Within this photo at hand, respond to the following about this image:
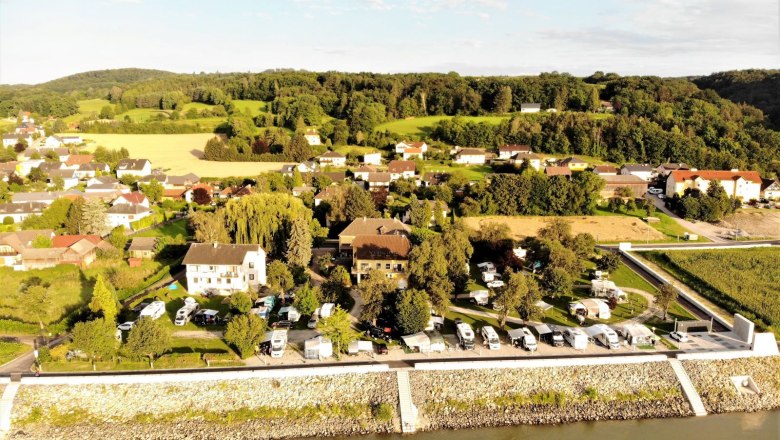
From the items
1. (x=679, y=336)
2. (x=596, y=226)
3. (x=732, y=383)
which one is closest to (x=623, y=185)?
Answer: (x=596, y=226)

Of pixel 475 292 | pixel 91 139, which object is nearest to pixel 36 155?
pixel 91 139

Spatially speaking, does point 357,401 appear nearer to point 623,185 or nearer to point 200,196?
point 200,196

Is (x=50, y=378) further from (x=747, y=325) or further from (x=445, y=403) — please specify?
(x=747, y=325)

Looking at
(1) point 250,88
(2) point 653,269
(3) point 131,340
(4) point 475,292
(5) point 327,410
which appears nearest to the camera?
(5) point 327,410

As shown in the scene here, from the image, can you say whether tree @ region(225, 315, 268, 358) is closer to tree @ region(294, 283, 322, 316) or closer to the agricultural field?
tree @ region(294, 283, 322, 316)

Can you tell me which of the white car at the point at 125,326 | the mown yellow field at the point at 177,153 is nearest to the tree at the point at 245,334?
the white car at the point at 125,326

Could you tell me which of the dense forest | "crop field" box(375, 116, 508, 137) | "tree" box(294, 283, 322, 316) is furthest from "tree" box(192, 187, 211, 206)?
"crop field" box(375, 116, 508, 137)

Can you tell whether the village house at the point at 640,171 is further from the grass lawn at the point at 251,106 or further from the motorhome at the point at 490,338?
the grass lawn at the point at 251,106
